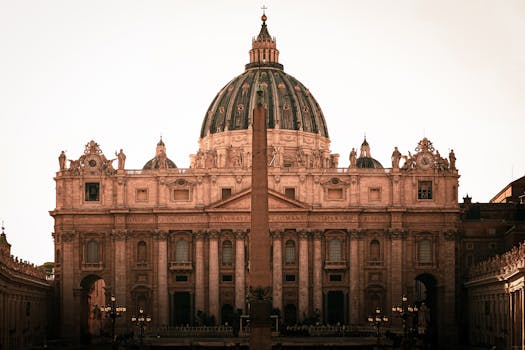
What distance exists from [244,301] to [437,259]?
1845cm

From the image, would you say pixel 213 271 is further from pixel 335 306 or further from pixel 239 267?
pixel 335 306

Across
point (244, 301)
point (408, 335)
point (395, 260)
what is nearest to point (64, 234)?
point (244, 301)

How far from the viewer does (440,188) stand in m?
128

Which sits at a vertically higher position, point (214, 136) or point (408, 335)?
point (214, 136)

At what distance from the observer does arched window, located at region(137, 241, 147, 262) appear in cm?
12788

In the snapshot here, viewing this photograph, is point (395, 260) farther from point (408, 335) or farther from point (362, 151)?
point (362, 151)

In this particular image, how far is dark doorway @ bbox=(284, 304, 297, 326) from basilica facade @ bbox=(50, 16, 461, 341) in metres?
0.11

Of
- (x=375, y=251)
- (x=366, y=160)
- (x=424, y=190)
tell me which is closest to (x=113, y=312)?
(x=375, y=251)

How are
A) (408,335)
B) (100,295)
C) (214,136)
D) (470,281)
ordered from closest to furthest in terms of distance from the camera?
(408,335) → (470,281) → (100,295) → (214,136)

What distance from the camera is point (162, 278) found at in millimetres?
126750

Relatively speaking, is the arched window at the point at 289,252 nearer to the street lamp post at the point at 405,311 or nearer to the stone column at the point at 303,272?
the stone column at the point at 303,272

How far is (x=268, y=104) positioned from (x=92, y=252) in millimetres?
43259

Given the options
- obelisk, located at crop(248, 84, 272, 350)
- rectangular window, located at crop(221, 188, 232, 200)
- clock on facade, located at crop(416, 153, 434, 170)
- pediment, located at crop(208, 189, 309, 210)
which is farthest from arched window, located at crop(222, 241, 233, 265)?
obelisk, located at crop(248, 84, 272, 350)

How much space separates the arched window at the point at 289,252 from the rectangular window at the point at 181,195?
34.0 ft
